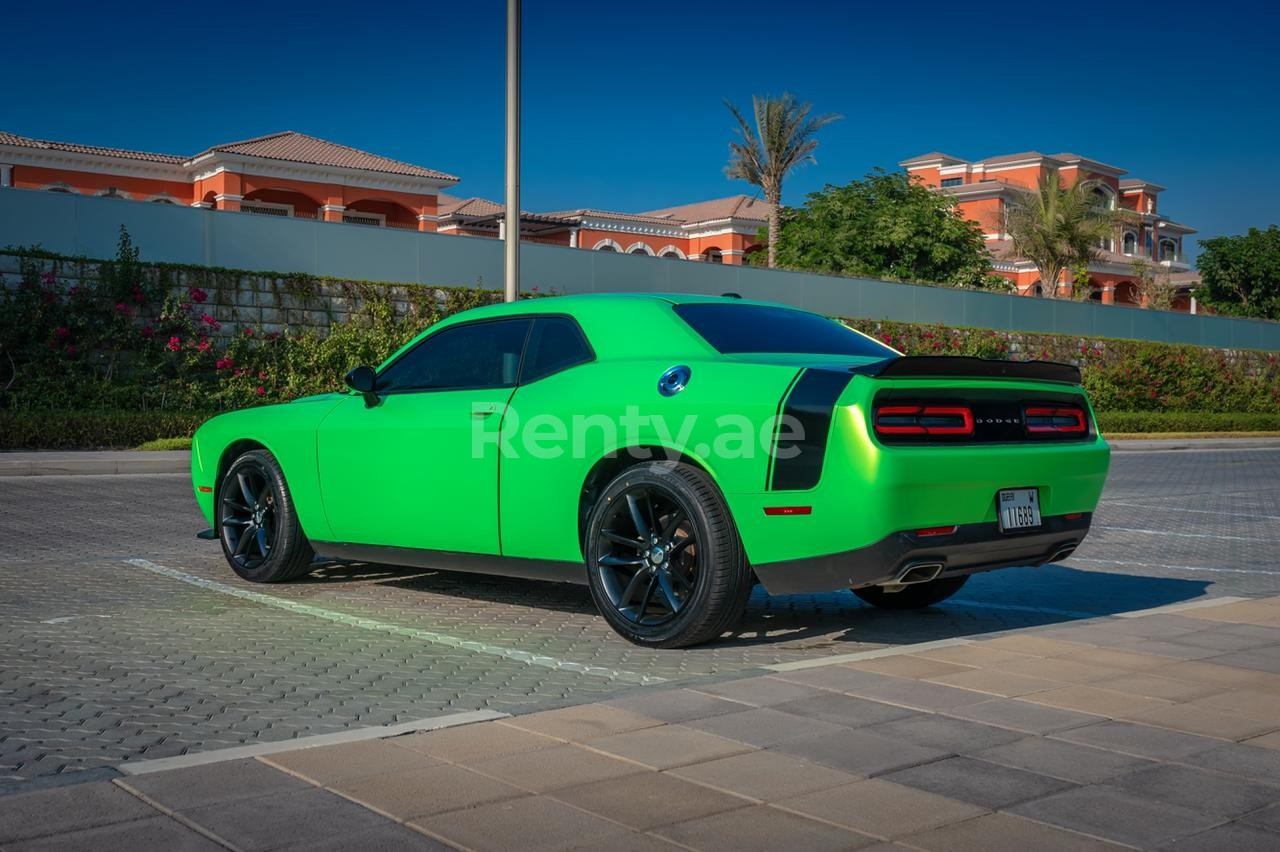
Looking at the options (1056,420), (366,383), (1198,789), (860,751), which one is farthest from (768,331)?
(1198,789)

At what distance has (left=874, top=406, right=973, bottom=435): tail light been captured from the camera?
4988 millimetres

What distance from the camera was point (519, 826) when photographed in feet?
10.3

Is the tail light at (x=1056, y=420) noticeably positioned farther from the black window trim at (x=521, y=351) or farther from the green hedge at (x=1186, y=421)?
the green hedge at (x=1186, y=421)

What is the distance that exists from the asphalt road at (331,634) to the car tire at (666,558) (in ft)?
0.48

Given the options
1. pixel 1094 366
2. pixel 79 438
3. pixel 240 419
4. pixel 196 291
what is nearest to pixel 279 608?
pixel 240 419

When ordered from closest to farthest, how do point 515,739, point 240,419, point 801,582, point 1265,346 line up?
point 515,739 → point 801,582 → point 240,419 → point 1265,346

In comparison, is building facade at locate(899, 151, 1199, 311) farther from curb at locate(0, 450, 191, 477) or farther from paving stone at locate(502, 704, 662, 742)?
paving stone at locate(502, 704, 662, 742)

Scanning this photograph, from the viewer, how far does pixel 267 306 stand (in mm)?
22672

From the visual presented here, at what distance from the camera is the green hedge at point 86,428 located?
18.7 metres

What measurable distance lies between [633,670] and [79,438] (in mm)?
16399

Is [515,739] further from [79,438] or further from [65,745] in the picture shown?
[79,438]

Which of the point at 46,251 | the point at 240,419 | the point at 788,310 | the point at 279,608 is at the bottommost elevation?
the point at 279,608

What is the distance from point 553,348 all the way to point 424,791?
3030mm

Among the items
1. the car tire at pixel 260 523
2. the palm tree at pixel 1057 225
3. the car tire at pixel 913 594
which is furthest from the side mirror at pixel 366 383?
the palm tree at pixel 1057 225
